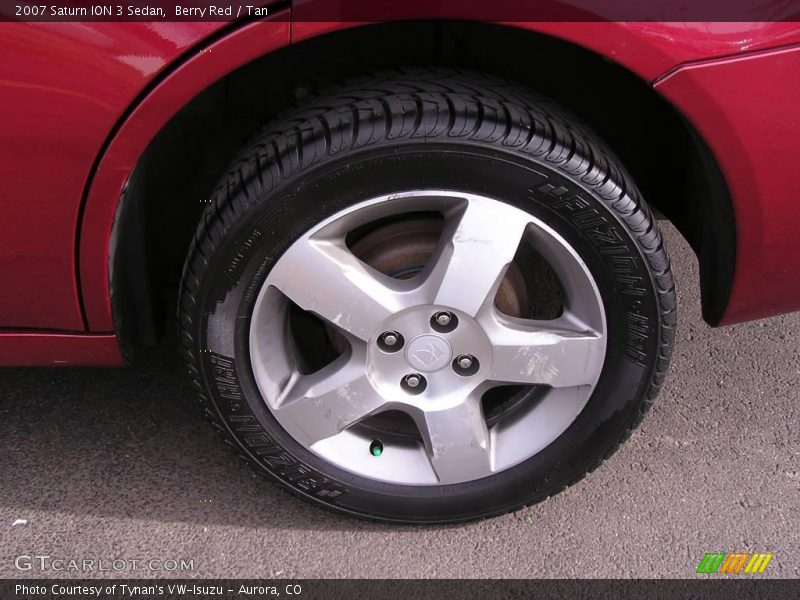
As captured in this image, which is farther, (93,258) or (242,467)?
(242,467)

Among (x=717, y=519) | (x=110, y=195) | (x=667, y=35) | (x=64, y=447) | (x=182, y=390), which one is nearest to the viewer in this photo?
(x=667, y=35)

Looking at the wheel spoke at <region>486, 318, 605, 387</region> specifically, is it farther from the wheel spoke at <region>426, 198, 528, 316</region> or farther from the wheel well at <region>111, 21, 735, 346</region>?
the wheel well at <region>111, 21, 735, 346</region>

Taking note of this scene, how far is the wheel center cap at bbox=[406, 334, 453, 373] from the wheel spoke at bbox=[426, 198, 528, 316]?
0.10 meters

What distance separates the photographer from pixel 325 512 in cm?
202

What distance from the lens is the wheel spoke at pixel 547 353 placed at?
69.9 inches

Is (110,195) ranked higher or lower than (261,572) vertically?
higher

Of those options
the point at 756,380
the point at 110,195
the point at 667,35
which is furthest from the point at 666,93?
the point at 756,380

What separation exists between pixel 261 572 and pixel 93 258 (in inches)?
30.5

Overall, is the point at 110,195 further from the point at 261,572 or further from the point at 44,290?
the point at 261,572

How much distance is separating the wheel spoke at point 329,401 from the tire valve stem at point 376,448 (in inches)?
4.2

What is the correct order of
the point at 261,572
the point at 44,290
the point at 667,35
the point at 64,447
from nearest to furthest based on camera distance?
1. the point at 667,35
2. the point at 44,290
3. the point at 261,572
4. the point at 64,447

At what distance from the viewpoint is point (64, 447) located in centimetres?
215

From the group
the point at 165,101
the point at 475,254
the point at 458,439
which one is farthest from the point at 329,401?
the point at 165,101

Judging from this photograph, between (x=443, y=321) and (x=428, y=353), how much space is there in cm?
8
